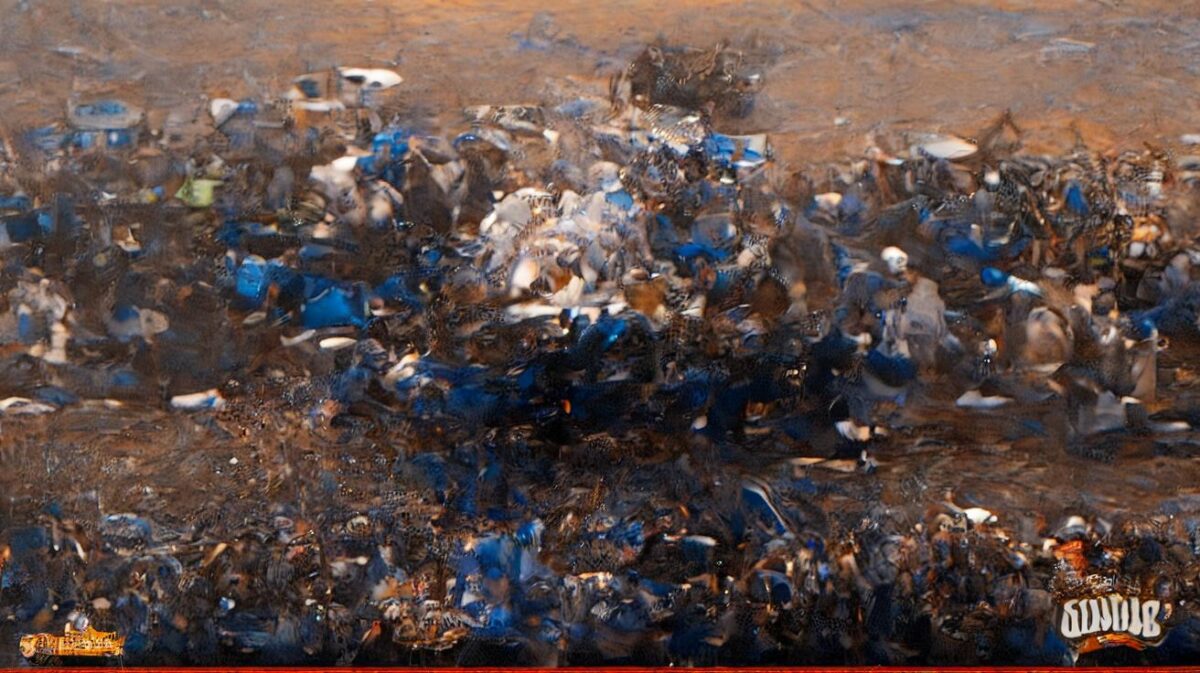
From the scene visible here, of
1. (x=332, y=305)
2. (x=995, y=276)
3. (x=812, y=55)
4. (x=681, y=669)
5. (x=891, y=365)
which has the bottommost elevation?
(x=681, y=669)

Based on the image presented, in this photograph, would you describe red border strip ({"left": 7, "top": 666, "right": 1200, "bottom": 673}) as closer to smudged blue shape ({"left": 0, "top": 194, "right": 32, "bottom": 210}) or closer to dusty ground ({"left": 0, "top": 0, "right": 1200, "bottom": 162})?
smudged blue shape ({"left": 0, "top": 194, "right": 32, "bottom": 210})

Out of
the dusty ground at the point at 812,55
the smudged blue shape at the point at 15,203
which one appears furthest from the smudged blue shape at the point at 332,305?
the smudged blue shape at the point at 15,203

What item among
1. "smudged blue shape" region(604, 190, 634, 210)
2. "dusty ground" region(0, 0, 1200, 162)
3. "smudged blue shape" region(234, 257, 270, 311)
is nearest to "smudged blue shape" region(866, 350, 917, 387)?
"dusty ground" region(0, 0, 1200, 162)

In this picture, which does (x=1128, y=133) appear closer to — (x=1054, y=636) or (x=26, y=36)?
(x=1054, y=636)

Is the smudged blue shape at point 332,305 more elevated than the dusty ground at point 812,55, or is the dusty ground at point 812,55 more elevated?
the dusty ground at point 812,55

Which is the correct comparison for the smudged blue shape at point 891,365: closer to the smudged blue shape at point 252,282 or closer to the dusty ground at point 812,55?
the dusty ground at point 812,55

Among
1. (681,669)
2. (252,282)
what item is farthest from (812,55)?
(681,669)

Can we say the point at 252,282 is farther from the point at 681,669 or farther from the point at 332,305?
the point at 681,669

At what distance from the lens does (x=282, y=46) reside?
17.1ft

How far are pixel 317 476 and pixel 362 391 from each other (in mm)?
419

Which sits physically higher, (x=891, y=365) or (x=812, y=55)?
(x=812, y=55)

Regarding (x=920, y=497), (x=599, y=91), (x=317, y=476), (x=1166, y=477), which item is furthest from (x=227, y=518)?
(x=1166, y=477)

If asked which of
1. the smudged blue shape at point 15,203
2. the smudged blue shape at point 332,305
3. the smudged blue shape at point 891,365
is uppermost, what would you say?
the smudged blue shape at point 15,203

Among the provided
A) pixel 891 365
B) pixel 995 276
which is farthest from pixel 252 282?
pixel 995 276
